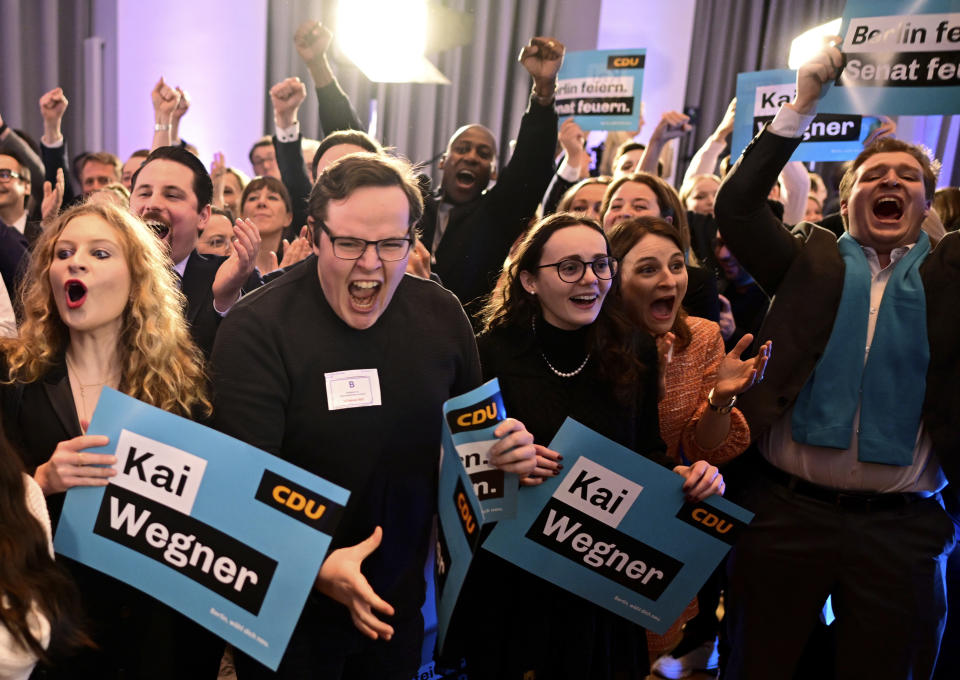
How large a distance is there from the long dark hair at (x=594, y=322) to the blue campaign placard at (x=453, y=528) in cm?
49

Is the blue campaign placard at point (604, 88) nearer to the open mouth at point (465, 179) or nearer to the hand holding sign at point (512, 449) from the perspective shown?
the open mouth at point (465, 179)

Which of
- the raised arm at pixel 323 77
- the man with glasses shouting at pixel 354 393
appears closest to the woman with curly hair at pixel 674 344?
the man with glasses shouting at pixel 354 393

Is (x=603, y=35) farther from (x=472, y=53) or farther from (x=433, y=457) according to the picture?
(x=433, y=457)

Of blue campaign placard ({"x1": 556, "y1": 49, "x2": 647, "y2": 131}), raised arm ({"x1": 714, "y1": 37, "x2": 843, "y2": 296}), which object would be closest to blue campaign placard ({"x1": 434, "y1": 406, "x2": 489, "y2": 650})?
raised arm ({"x1": 714, "y1": 37, "x2": 843, "y2": 296})

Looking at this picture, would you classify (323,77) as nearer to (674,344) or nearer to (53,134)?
(53,134)

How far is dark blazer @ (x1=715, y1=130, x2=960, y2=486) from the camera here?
1987mm

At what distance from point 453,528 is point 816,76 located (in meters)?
1.41

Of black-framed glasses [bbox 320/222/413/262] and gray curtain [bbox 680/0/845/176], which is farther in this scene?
gray curtain [bbox 680/0/845/176]

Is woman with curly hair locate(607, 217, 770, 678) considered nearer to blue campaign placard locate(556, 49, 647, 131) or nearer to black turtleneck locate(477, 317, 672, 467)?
black turtleneck locate(477, 317, 672, 467)

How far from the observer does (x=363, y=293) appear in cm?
148

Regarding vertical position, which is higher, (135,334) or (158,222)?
(158,222)

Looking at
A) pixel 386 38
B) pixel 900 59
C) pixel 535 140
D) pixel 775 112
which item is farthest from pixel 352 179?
pixel 386 38

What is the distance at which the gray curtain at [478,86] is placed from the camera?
7.16 metres

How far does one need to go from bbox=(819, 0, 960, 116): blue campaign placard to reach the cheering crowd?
46 centimetres
